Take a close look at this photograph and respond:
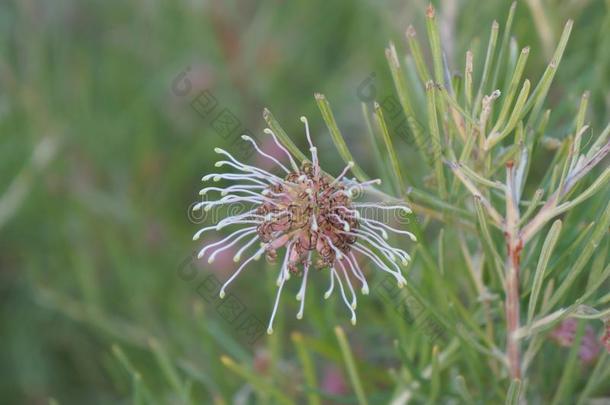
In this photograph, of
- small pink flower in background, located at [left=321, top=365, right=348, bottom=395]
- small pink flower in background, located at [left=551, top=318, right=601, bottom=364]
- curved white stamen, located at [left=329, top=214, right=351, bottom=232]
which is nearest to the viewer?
A: curved white stamen, located at [left=329, top=214, right=351, bottom=232]

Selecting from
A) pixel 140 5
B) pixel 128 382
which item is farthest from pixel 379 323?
pixel 140 5

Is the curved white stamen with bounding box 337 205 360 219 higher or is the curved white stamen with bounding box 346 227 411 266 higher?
the curved white stamen with bounding box 337 205 360 219

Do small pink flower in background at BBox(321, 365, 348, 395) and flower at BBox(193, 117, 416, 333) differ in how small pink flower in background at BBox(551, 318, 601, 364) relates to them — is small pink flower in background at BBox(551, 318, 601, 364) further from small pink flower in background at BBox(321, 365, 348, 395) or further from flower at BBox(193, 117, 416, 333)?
small pink flower in background at BBox(321, 365, 348, 395)

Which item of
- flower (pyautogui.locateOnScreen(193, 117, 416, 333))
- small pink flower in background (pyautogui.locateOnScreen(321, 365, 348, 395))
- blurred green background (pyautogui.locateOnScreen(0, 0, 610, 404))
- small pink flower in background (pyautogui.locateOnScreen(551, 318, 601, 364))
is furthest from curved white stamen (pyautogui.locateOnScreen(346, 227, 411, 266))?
blurred green background (pyautogui.locateOnScreen(0, 0, 610, 404))

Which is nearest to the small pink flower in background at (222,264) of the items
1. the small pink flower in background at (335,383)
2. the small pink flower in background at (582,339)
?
the small pink flower in background at (335,383)

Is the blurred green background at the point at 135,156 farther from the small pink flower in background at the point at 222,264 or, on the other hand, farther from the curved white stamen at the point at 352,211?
the curved white stamen at the point at 352,211

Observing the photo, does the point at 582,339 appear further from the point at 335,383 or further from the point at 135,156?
the point at 135,156
